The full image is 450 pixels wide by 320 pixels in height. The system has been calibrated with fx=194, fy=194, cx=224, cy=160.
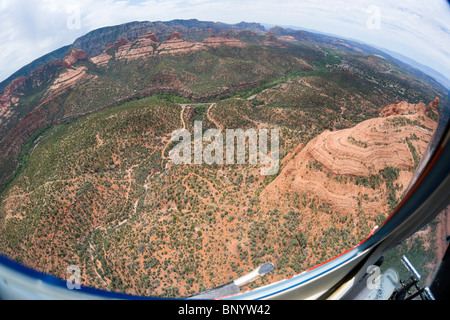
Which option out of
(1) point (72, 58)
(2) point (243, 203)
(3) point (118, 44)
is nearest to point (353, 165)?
(2) point (243, 203)

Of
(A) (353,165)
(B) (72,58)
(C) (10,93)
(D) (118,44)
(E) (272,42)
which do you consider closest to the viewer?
(A) (353,165)

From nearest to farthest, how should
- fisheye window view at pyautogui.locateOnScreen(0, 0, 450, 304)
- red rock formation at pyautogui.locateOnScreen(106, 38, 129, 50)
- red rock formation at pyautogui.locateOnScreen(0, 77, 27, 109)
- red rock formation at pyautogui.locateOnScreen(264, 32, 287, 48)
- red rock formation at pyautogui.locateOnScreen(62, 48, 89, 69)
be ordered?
1. fisheye window view at pyautogui.locateOnScreen(0, 0, 450, 304)
2. red rock formation at pyautogui.locateOnScreen(0, 77, 27, 109)
3. red rock formation at pyautogui.locateOnScreen(62, 48, 89, 69)
4. red rock formation at pyautogui.locateOnScreen(106, 38, 129, 50)
5. red rock formation at pyautogui.locateOnScreen(264, 32, 287, 48)

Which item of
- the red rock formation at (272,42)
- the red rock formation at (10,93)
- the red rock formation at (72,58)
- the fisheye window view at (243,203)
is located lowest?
the fisheye window view at (243,203)

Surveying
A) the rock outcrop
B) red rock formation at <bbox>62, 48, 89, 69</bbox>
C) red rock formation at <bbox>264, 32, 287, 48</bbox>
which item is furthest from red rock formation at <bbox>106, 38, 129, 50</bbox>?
the rock outcrop

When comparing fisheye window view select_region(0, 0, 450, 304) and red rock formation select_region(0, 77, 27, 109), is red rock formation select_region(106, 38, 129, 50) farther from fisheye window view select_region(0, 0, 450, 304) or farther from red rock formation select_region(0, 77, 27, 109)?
fisheye window view select_region(0, 0, 450, 304)

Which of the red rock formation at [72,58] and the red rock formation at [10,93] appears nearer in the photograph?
the red rock formation at [10,93]

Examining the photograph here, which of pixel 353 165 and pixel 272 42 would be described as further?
pixel 272 42

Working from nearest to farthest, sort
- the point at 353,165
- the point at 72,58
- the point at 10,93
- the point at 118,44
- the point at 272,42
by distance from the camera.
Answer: the point at 353,165
the point at 10,93
the point at 72,58
the point at 118,44
the point at 272,42

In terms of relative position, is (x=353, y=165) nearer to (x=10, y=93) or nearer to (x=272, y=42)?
(x=10, y=93)

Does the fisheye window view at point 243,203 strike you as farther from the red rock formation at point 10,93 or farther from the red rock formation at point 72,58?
the red rock formation at point 72,58

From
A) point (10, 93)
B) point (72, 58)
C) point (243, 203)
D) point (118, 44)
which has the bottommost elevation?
point (243, 203)

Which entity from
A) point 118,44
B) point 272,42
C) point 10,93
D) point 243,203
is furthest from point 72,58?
point 272,42

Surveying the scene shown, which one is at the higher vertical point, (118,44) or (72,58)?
(118,44)

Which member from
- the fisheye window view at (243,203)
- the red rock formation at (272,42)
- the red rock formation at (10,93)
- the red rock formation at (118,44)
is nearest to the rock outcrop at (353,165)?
the fisheye window view at (243,203)
